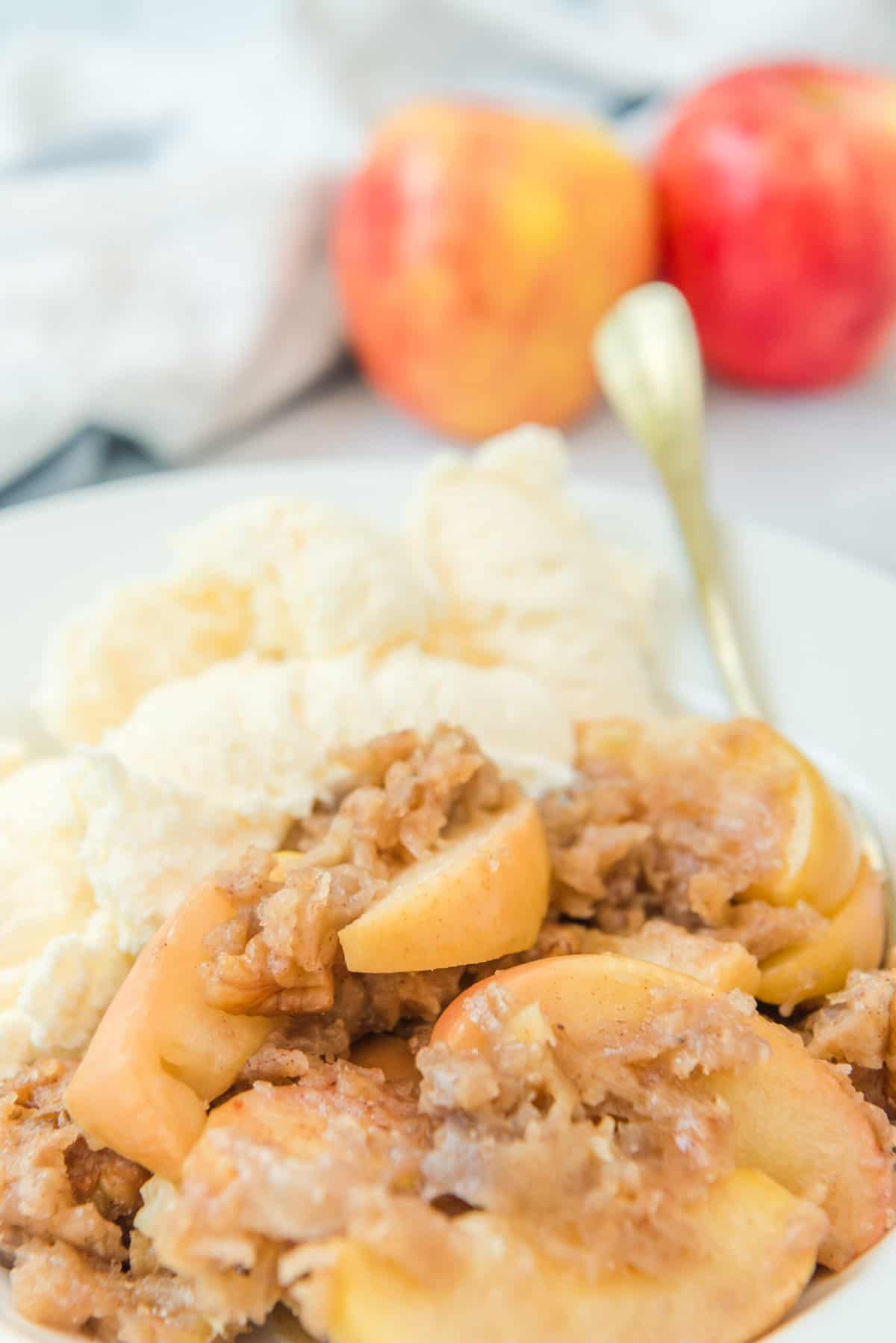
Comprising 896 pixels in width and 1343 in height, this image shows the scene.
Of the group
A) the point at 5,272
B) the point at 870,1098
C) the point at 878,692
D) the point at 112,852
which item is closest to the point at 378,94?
the point at 5,272

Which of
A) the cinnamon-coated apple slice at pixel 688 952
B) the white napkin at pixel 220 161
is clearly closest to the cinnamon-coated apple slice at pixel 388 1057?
the cinnamon-coated apple slice at pixel 688 952

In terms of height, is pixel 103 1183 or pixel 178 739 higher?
pixel 178 739

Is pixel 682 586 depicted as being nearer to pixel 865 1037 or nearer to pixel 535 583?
pixel 535 583

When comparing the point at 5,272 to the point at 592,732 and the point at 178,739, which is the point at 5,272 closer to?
the point at 178,739

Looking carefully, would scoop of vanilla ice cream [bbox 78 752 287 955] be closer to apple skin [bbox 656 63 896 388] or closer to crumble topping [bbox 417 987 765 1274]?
crumble topping [bbox 417 987 765 1274]

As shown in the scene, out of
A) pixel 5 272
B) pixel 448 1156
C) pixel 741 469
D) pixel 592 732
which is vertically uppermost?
pixel 5 272

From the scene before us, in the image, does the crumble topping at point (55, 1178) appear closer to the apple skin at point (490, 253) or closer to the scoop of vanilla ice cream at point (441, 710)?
the scoop of vanilla ice cream at point (441, 710)

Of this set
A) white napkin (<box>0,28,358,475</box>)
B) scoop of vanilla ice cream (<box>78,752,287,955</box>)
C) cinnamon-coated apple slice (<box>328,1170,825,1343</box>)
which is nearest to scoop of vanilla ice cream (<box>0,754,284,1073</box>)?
scoop of vanilla ice cream (<box>78,752,287,955</box>)
